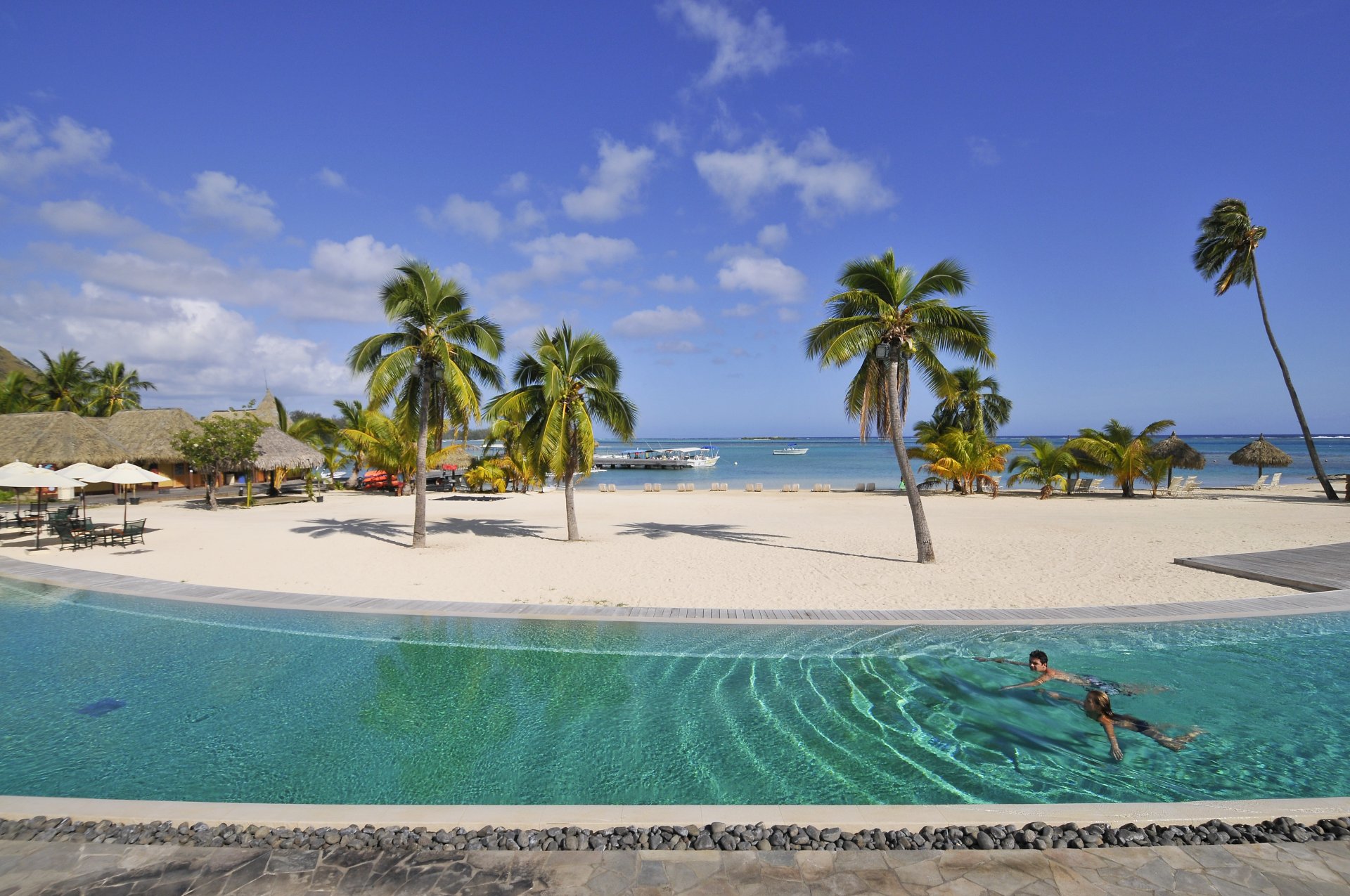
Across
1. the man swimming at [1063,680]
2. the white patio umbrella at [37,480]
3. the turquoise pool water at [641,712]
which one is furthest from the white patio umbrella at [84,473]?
the man swimming at [1063,680]

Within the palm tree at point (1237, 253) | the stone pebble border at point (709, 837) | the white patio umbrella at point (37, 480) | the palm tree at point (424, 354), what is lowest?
the stone pebble border at point (709, 837)

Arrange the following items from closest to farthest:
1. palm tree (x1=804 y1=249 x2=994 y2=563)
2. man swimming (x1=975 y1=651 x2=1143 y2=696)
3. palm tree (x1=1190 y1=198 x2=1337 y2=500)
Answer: man swimming (x1=975 y1=651 x2=1143 y2=696)
palm tree (x1=804 y1=249 x2=994 y2=563)
palm tree (x1=1190 y1=198 x2=1337 y2=500)

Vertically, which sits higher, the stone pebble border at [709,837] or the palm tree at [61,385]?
the palm tree at [61,385]

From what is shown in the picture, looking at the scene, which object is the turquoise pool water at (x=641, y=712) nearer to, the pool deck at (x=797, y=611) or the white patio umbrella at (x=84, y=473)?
the pool deck at (x=797, y=611)

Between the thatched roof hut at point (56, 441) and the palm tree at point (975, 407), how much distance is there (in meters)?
40.3

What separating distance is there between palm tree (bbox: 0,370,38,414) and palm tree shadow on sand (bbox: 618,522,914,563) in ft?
122

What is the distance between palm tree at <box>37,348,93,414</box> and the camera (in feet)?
124

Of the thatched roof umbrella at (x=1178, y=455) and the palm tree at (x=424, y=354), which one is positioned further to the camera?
the thatched roof umbrella at (x=1178, y=455)

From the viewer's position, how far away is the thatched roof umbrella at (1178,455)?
29.1 meters

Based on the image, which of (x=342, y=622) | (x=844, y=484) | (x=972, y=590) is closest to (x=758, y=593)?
(x=972, y=590)

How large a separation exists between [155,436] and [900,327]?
36104 mm

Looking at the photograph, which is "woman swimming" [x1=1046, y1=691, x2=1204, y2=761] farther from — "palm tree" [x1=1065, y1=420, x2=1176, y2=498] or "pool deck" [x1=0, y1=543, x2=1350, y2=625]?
"palm tree" [x1=1065, y1=420, x2=1176, y2=498]

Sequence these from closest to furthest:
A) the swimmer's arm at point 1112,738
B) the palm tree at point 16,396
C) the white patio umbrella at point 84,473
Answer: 1. the swimmer's arm at point 1112,738
2. the white patio umbrella at point 84,473
3. the palm tree at point 16,396

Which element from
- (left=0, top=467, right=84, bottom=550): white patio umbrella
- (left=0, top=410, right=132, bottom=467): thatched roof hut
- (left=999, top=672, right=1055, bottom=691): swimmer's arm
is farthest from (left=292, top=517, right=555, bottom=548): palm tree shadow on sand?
(left=0, top=410, right=132, bottom=467): thatched roof hut
